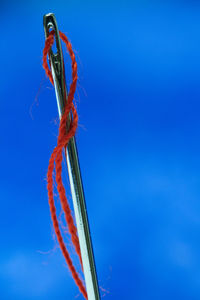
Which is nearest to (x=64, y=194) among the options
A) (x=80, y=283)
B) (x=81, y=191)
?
(x=81, y=191)

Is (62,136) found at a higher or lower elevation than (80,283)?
higher

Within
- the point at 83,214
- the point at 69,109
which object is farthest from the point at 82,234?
the point at 69,109

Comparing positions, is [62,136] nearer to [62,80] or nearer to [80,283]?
[62,80]

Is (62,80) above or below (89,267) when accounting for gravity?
above

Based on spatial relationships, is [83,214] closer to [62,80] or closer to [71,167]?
[71,167]

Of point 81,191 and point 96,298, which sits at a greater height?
point 81,191

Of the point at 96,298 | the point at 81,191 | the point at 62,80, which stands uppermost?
the point at 62,80

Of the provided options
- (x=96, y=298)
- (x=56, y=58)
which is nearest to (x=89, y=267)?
(x=96, y=298)

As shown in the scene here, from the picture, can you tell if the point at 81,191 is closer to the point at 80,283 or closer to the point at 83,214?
the point at 83,214
